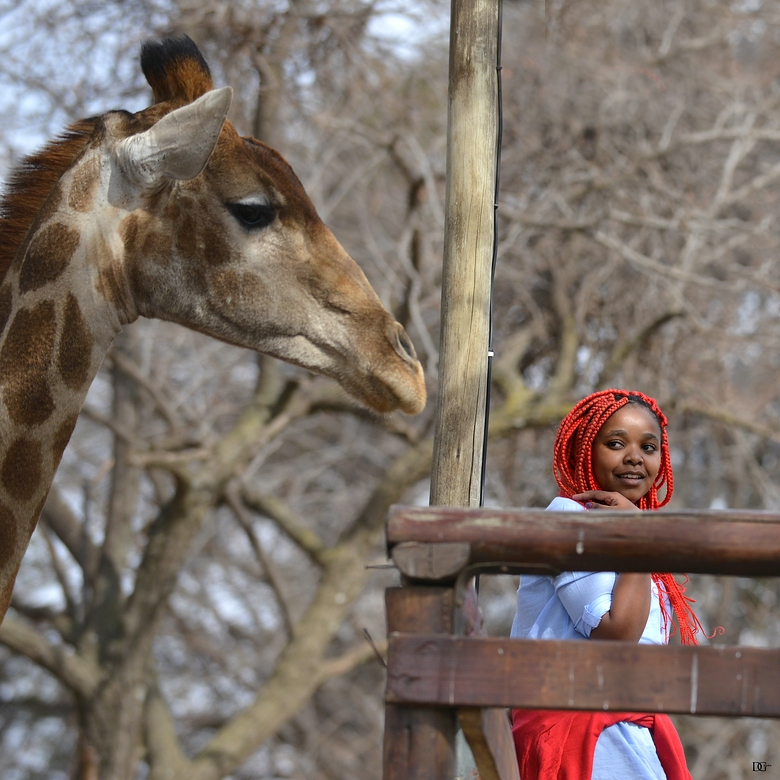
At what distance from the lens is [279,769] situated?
38.3ft

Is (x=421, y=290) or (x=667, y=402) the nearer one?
(x=667, y=402)

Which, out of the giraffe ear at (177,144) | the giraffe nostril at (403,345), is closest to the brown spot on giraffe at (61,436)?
the giraffe ear at (177,144)

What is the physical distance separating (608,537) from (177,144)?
1.60 metres

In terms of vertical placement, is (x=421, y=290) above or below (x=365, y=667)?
above

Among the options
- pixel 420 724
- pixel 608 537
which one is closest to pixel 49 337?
pixel 420 724

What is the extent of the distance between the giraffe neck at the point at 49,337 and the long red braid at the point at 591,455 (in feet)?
4.25

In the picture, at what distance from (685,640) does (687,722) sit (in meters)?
7.87

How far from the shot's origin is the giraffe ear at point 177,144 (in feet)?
9.27

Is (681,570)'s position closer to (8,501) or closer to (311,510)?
(8,501)

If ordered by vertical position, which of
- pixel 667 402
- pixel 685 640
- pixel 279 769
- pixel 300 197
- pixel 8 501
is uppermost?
pixel 667 402

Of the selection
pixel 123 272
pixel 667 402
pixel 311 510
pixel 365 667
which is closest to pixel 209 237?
pixel 123 272

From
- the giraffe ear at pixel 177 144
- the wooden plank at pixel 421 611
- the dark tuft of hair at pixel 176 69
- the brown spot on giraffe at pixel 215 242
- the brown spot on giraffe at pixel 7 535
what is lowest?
the wooden plank at pixel 421 611

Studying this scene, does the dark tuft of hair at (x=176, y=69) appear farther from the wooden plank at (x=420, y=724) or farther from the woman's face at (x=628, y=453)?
the wooden plank at (x=420, y=724)

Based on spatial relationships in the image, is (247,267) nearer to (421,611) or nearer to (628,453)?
(628,453)
